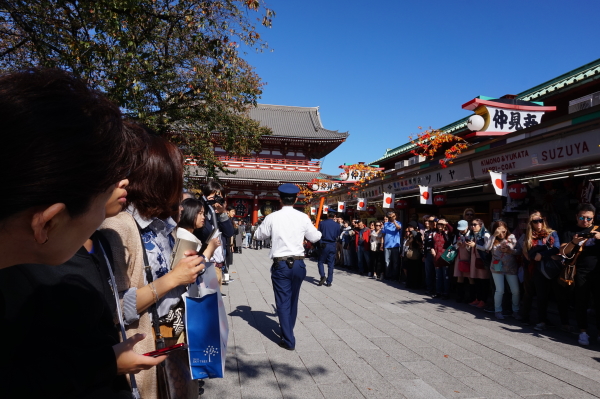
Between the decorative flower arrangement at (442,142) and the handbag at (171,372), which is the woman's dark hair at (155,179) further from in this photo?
the decorative flower arrangement at (442,142)

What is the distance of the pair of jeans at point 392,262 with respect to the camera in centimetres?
1063

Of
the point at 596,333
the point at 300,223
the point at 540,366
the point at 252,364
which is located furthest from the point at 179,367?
the point at 596,333

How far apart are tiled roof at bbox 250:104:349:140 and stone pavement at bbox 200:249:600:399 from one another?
68.6 ft

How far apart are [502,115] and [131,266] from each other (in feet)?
26.6

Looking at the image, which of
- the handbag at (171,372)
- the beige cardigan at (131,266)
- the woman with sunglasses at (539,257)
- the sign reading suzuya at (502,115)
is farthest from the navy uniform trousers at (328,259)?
the beige cardigan at (131,266)

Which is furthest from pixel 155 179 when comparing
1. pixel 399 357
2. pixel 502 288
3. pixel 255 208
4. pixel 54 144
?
pixel 255 208

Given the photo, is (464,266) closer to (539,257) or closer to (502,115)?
(539,257)

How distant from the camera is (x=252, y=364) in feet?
13.5

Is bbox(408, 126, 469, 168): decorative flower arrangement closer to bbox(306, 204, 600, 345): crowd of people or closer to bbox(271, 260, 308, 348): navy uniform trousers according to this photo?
bbox(306, 204, 600, 345): crowd of people

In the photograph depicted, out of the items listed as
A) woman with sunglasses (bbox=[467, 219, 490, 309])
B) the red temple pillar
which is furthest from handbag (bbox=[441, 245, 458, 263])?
the red temple pillar

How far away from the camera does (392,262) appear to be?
10.8 metres

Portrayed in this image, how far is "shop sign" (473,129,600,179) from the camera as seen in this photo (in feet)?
17.4

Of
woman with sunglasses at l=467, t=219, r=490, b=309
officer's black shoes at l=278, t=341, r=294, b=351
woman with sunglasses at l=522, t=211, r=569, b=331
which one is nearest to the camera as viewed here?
officer's black shoes at l=278, t=341, r=294, b=351

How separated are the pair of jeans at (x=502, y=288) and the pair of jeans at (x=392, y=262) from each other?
13.5 feet
